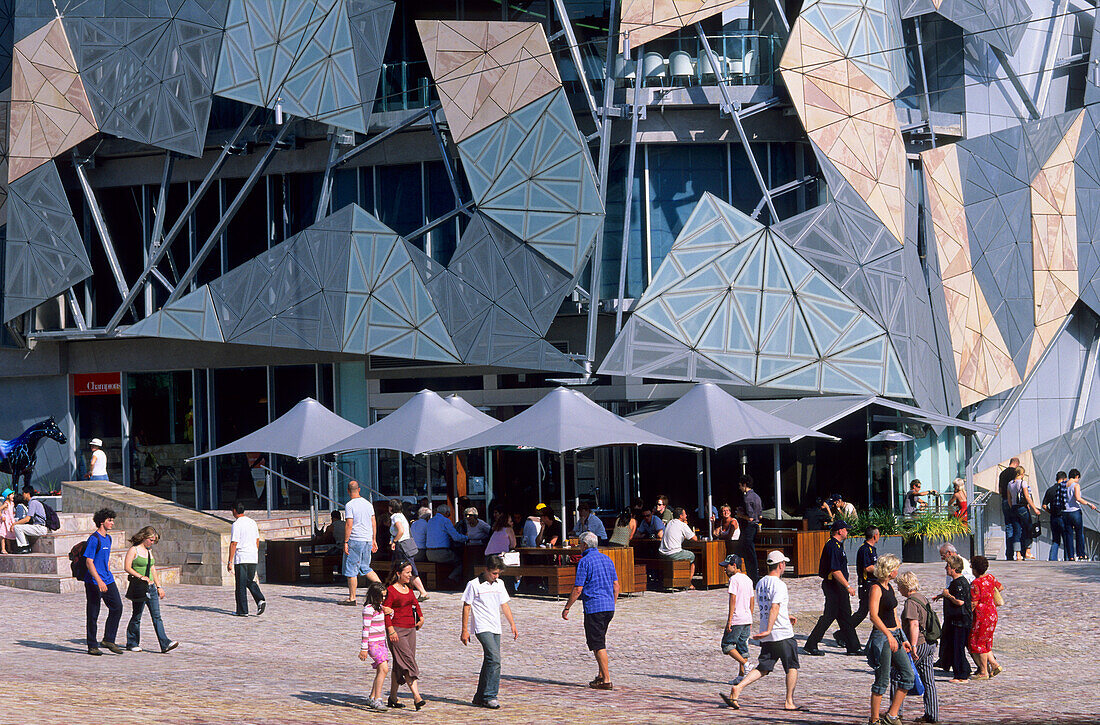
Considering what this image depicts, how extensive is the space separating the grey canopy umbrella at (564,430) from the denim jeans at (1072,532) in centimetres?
721

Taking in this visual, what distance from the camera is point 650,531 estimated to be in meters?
22.7

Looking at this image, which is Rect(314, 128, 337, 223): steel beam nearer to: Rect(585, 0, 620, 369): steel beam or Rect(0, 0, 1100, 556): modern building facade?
Rect(0, 0, 1100, 556): modern building facade

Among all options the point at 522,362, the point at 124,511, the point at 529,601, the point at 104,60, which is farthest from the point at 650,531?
the point at 104,60

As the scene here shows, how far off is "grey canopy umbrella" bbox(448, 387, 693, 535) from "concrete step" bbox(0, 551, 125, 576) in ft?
21.5

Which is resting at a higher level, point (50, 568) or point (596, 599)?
point (596, 599)

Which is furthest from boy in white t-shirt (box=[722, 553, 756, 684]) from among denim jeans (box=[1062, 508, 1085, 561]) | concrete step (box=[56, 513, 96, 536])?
concrete step (box=[56, 513, 96, 536])

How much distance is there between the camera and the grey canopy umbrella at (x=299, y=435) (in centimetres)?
2478

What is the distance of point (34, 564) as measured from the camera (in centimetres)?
2236

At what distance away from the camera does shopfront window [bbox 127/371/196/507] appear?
1347 inches

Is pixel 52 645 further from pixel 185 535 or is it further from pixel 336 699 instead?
pixel 185 535

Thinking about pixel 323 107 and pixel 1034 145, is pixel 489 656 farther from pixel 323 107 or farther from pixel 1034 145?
pixel 1034 145

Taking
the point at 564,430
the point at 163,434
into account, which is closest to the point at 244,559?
the point at 564,430

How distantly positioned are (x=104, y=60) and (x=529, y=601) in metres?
17.6

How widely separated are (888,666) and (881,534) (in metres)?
11.2
